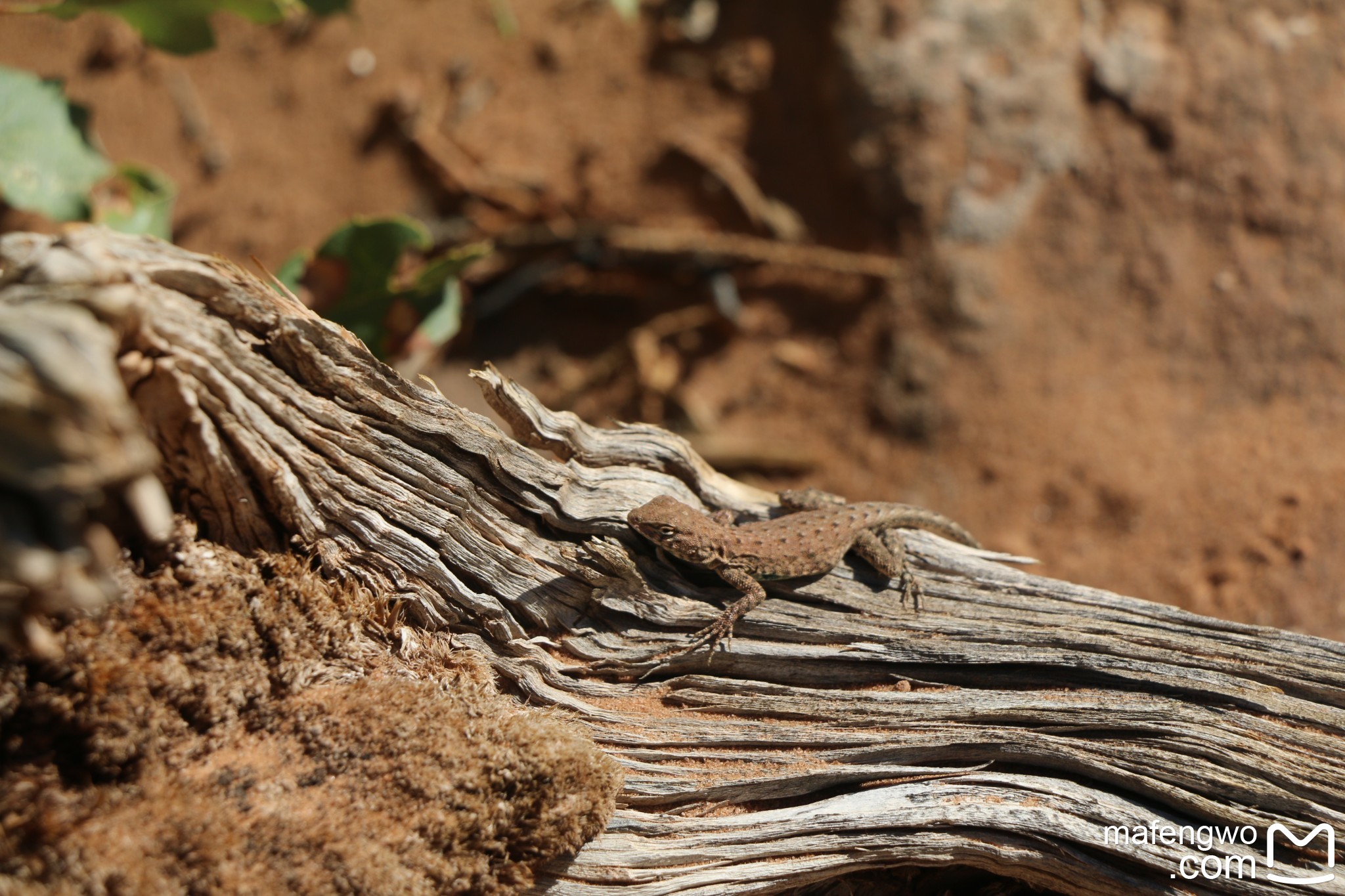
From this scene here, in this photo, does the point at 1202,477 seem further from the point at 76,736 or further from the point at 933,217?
the point at 76,736

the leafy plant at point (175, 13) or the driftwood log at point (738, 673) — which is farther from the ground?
the leafy plant at point (175, 13)

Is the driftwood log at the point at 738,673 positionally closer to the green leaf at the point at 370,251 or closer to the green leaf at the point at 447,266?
the green leaf at the point at 447,266

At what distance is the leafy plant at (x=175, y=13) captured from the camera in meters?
4.45

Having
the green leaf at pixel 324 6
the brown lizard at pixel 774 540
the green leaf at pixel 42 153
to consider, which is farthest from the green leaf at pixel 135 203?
the brown lizard at pixel 774 540

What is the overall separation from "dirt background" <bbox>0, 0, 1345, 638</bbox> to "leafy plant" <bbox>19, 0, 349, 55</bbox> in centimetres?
364

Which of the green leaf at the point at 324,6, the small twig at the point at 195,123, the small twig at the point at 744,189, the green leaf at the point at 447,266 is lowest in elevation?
the green leaf at the point at 447,266

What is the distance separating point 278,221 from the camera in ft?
26.9

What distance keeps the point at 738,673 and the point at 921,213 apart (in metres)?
5.55

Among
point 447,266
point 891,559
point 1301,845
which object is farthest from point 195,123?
point 1301,845

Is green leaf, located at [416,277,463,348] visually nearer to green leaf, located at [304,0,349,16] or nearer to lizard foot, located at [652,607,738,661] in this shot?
green leaf, located at [304,0,349,16]

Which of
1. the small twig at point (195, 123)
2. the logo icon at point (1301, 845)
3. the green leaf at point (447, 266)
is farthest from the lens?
the small twig at point (195, 123)

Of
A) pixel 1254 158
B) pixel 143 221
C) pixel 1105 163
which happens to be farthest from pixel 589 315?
pixel 1254 158

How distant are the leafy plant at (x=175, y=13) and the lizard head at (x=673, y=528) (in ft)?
11.1

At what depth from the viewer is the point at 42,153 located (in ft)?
14.7
